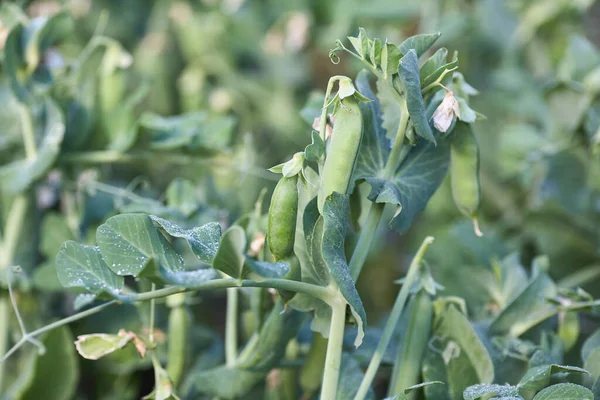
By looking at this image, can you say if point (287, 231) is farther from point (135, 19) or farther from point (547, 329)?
point (135, 19)

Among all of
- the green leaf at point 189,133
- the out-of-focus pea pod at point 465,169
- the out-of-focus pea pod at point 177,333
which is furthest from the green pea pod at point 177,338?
the out-of-focus pea pod at point 465,169

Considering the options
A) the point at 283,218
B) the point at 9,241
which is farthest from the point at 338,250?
the point at 9,241

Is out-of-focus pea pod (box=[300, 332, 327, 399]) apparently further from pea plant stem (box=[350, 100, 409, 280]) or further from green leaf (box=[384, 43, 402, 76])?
green leaf (box=[384, 43, 402, 76])

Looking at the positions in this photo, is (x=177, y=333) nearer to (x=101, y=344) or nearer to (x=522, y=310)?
(x=101, y=344)

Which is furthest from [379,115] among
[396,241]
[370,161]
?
[396,241]

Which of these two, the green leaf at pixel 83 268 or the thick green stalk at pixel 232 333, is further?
the thick green stalk at pixel 232 333

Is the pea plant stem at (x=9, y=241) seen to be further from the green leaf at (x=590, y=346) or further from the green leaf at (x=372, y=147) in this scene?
the green leaf at (x=590, y=346)
